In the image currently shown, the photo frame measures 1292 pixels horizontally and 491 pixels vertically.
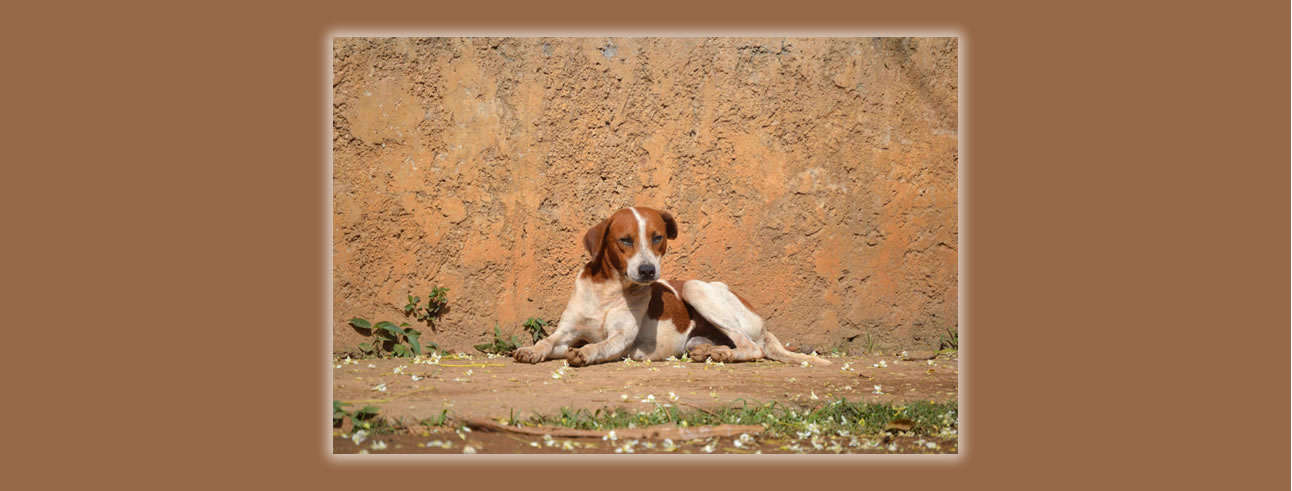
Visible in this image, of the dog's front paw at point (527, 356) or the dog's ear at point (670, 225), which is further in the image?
the dog's ear at point (670, 225)

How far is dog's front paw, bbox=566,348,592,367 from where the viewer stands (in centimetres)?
680

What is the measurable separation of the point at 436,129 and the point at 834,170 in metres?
2.31

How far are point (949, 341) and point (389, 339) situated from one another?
10.7 feet

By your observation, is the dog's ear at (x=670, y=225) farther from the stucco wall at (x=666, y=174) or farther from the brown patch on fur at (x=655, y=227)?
the stucco wall at (x=666, y=174)

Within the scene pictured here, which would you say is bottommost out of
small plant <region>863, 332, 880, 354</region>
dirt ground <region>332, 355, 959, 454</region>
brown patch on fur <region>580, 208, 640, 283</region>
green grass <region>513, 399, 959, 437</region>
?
green grass <region>513, 399, 959, 437</region>

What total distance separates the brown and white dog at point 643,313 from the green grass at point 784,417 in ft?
3.77

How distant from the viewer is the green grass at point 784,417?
5.58 metres

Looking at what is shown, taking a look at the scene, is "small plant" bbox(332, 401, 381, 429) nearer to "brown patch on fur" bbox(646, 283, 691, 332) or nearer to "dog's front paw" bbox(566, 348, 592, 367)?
"dog's front paw" bbox(566, 348, 592, 367)

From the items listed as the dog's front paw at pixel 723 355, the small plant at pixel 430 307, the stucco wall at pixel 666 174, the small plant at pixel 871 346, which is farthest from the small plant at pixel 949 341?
the small plant at pixel 430 307

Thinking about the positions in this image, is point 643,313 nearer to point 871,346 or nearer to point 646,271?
point 646,271

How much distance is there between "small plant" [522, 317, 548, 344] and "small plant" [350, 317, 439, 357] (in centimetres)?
65

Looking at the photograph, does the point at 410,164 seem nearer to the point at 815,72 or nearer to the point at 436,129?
the point at 436,129

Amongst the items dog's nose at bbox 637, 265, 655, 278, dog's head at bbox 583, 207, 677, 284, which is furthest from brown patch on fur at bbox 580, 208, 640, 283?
dog's nose at bbox 637, 265, 655, 278

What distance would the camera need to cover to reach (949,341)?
7.29 metres
